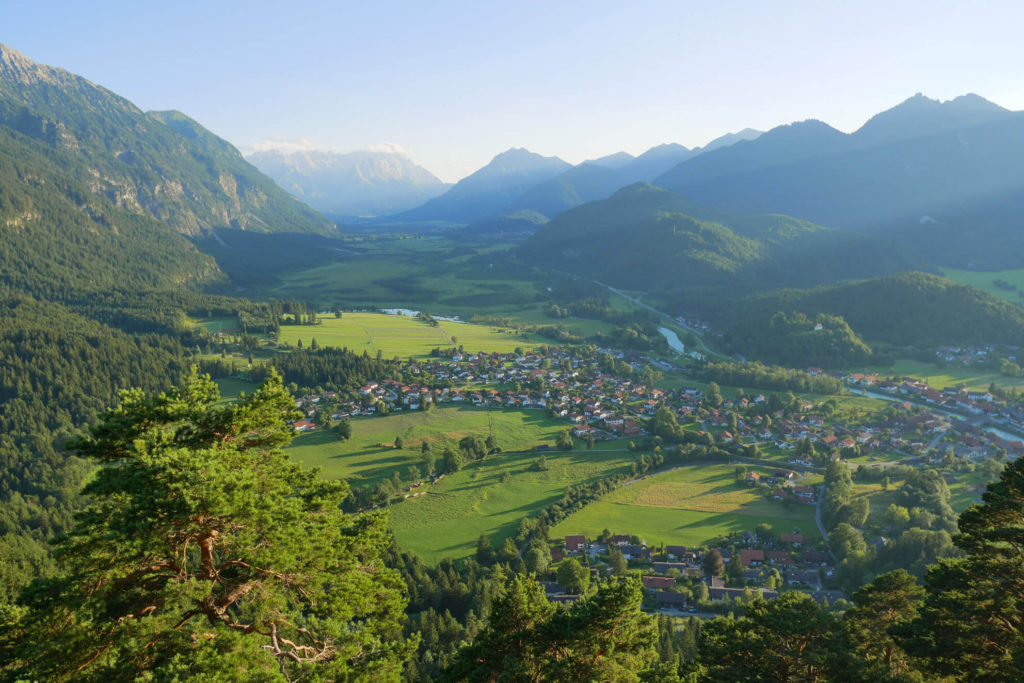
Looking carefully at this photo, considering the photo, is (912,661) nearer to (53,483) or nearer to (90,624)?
(90,624)

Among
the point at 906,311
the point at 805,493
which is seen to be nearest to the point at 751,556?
the point at 805,493

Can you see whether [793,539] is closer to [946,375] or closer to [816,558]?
[816,558]

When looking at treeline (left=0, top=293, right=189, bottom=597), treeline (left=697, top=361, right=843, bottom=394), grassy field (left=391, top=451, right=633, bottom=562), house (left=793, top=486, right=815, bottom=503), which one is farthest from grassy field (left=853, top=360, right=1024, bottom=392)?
treeline (left=0, top=293, right=189, bottom=597)

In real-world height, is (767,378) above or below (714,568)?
above

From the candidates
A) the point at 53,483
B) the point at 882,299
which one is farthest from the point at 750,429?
the point at 53,483

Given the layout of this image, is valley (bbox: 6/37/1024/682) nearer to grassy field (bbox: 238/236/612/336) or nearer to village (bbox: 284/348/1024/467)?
village (bbox: 284/348/1024/467)

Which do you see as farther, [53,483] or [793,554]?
[53,483]
